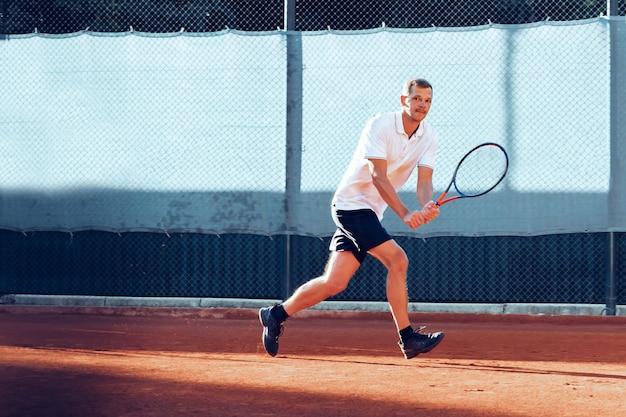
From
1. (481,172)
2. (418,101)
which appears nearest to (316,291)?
(418,101)

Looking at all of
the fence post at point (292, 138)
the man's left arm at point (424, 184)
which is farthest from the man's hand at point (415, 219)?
the fence post at point (292, 138)

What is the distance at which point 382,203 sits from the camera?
6.25 m

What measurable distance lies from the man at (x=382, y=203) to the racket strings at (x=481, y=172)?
195cm

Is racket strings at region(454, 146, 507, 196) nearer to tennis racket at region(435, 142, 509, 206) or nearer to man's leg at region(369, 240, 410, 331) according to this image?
tennis racket at region(435, 142, 509, 206)

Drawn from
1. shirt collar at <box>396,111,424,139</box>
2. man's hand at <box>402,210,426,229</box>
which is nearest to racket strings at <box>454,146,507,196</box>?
shirt collar at <box>396,111,424,139</box>

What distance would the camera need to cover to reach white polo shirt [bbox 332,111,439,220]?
600cm

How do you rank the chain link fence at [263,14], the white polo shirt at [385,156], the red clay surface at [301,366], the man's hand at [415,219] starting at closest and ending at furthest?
the red clay surface at [301,366]
the man's hand at [415,219]
the white polo shirt at [385,156]
the chain link fence at [263,14]

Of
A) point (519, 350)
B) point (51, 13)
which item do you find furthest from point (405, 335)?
point (51, 13)

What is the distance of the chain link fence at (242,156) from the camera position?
8.30 meters

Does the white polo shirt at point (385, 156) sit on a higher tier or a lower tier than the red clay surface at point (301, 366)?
higher

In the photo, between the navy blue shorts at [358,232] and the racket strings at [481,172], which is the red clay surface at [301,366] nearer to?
the navy blue shorts at [358,232]

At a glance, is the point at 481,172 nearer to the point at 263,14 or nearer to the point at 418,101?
the point at 418,101

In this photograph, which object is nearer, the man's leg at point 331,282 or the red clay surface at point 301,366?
the red clay surface at point 301,366

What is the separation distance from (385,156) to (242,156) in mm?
2827
